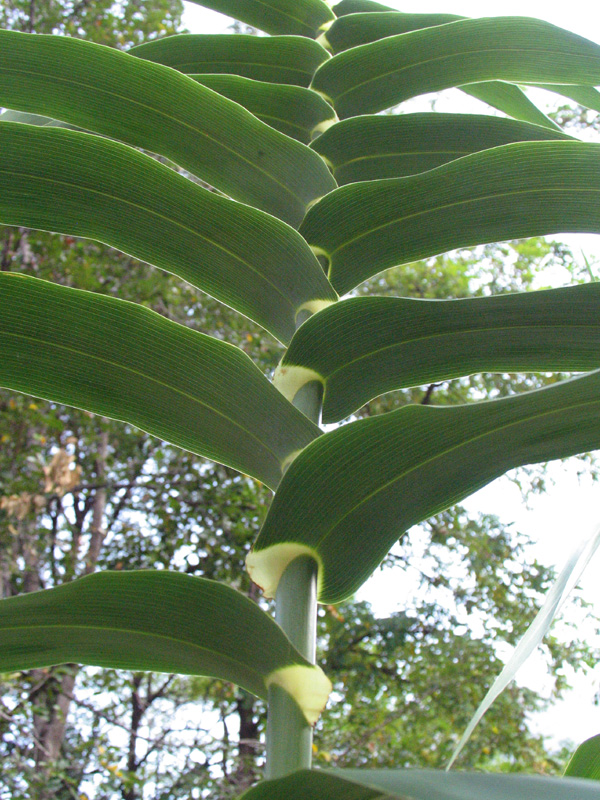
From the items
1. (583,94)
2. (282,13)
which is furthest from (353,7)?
(583,94)

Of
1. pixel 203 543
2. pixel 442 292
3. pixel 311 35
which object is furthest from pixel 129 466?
pixel 311 35

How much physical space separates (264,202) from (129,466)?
11.2 ft

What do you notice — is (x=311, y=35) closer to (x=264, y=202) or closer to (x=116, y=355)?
(x=264, y=202)

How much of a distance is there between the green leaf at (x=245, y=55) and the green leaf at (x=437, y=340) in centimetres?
31

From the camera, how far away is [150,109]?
359 millimetres

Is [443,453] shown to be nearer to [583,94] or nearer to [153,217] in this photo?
[153,217]

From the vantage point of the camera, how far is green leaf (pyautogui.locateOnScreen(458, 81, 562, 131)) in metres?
0.58

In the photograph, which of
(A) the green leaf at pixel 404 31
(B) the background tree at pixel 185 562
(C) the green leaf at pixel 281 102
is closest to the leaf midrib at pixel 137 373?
(C) the green leaf at pixel 281 102

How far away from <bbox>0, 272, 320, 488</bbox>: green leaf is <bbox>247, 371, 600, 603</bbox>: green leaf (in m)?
0.05

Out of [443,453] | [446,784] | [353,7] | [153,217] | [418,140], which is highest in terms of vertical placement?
[353,7]

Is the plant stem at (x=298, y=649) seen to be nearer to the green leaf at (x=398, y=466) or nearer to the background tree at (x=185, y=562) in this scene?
the green leaf at (x=398, y=466)

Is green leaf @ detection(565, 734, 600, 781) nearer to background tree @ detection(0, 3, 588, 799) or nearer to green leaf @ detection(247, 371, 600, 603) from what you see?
green leaf @ detection(247, 371, 600, 603)

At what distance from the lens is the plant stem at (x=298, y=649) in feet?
0.68

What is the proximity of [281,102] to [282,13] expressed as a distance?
0.57ft
